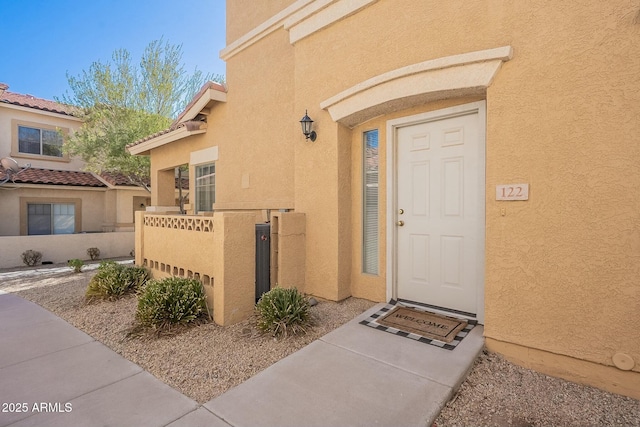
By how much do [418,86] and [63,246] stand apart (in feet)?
42.8

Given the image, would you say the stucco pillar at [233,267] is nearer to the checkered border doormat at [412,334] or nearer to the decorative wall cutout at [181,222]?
the decorative wall cutout at [181,222]

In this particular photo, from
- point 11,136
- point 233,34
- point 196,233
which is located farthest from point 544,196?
point 11,136

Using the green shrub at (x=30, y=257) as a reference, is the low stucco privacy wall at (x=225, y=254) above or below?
above

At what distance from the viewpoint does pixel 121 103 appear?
1234cm

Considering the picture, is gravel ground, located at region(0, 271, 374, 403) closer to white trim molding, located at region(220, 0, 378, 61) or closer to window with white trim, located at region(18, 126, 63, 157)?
white trim molding, located at region(220, 0, 378, 61)

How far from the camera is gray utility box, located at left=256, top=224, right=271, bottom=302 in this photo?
16.8ft

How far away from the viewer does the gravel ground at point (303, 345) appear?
2.67 m

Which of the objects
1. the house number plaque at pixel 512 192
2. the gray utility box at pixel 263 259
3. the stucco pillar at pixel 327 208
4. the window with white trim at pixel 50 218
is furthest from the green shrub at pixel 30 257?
the house number plaque at pixel 512 192

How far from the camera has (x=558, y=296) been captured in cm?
325

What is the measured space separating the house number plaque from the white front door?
587 mm

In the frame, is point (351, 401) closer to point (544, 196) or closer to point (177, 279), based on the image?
point (544, 196)

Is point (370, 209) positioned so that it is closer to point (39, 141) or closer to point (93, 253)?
point (93, 253)

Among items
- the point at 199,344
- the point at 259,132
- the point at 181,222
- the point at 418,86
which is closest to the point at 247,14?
the point at 259,132

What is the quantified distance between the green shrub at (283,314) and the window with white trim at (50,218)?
1429 cm
